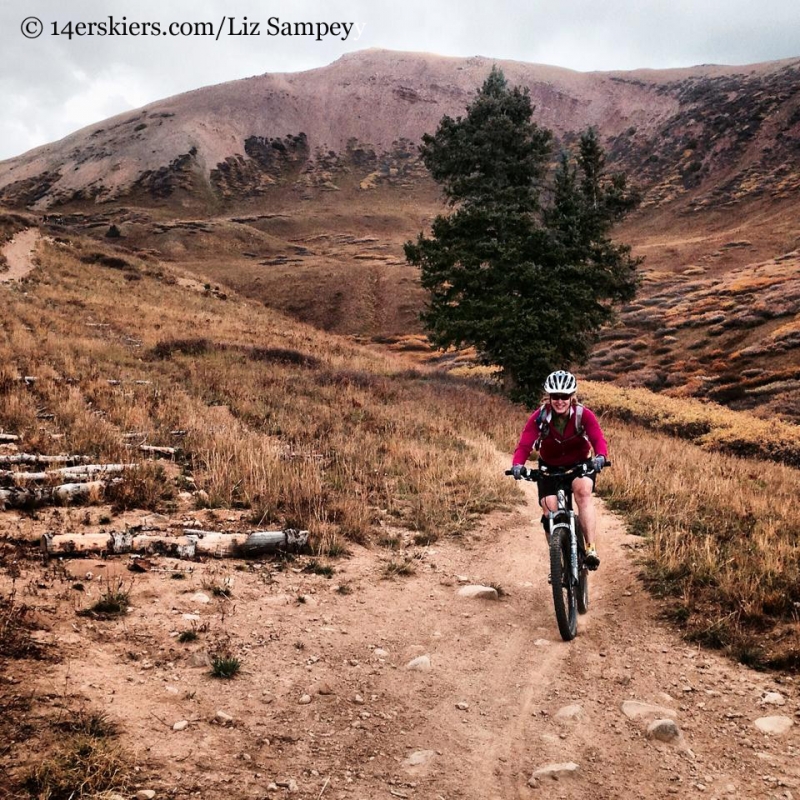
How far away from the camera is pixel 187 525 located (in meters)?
6.95

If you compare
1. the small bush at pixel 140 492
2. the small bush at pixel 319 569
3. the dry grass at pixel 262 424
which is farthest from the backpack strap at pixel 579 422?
the small bush at pixel 140 492

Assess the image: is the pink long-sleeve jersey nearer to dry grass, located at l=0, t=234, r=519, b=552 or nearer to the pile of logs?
dry grass, located at l=0, t=234, r=519, b=552

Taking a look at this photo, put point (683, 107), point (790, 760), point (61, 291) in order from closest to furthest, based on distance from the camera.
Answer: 1. point (790, 760)
2. point (61, 291)
3. point (683, 107)

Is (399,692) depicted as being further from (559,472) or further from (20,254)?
(20,254)

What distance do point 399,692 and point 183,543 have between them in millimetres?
3098

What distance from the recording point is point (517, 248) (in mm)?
21281

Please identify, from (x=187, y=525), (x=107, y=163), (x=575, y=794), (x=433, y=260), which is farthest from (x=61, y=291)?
(x=107, y=163)

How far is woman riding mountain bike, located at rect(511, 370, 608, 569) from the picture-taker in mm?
5766

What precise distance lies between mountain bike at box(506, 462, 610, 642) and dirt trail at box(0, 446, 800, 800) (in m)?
0.27

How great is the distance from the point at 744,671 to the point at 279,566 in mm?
4584

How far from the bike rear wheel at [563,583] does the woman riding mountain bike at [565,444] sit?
255 millimetres

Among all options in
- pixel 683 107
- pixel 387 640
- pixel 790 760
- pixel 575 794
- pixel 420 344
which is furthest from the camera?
pixel 683 107

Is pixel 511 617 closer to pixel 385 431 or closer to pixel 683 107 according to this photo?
pixel 385 431

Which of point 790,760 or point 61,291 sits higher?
point 61,291
